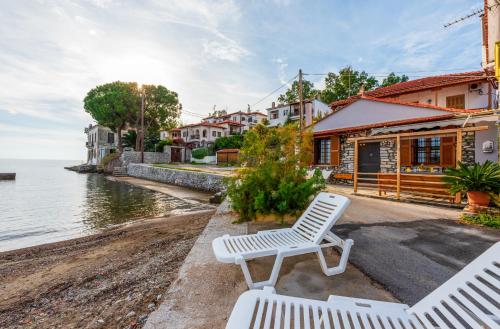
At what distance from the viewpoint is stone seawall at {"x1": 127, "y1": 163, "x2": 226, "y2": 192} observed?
18578 millimetres

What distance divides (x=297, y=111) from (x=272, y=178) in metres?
34.6

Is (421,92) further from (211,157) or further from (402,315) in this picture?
(211,157)

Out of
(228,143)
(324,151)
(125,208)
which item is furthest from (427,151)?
(228,143)

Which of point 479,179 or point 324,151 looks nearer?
point 479,179

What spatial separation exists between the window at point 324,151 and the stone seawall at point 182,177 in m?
6.56

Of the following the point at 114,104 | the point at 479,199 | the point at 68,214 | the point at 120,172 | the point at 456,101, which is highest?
the point at 114,104

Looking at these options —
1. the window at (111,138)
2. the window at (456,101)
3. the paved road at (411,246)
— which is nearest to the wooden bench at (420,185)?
the paved road at (411,246)

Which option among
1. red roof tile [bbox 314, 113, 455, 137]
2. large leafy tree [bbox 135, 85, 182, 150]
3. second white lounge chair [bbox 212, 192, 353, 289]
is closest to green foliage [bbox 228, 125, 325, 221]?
second white lounge chair [bbox 212, 192, 353, 289]

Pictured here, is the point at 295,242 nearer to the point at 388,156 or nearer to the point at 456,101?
the point at 388,156

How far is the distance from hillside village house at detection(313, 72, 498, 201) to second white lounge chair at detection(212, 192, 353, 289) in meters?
6.53

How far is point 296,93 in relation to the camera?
44969mm

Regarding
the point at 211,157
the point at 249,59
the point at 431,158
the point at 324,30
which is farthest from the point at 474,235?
the point at 211,157

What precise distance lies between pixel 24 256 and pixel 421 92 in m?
21.3

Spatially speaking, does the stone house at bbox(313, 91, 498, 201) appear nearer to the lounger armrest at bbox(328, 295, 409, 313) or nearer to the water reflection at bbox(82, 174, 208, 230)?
the lounger armrest at bbox(328, 295, 409, 313)
